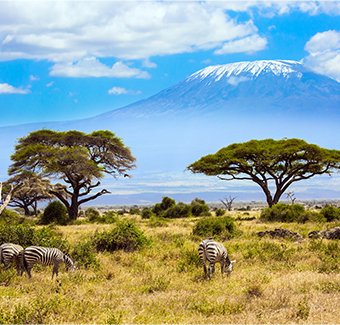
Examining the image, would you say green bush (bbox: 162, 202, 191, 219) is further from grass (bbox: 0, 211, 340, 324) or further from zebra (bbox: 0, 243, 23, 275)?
zebra (bbox: 0, 243, 23, 275)

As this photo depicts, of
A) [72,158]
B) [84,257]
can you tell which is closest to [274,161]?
[72,158]

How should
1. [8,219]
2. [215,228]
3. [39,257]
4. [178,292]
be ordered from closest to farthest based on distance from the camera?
[178,292], [39,257], [215,228], [8,219]

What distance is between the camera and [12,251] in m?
9.23

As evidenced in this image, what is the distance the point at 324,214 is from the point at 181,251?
1991 cm

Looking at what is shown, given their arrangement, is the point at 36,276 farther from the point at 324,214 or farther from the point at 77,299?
the point at 324,214

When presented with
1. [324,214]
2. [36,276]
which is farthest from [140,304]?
[324,214]

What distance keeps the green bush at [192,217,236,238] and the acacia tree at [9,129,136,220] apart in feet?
59.6

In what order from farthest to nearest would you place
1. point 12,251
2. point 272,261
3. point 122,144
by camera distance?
point 122,144 < point 272,261 < point 12,251

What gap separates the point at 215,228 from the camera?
61.1ft

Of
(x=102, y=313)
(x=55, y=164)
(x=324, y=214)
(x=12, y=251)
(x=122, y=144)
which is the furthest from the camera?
(x=122, y=144)

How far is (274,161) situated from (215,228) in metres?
23.0

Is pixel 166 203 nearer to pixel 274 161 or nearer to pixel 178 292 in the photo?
pixel 274 161

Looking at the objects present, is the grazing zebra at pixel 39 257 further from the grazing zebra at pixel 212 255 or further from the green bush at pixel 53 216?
the green bush at pixel 53 216

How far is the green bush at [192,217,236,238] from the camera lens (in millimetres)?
18006
